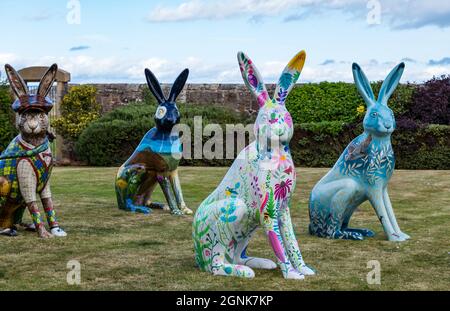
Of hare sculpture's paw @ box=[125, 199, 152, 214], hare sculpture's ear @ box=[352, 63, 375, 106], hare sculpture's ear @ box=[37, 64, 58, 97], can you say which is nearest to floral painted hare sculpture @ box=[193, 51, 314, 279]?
hare sculpture's ear @ box=[352, 63, 375, 106]

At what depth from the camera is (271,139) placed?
589 centimetres

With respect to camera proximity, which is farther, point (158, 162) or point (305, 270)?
point (158, 162)

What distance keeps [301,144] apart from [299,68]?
39.9ft

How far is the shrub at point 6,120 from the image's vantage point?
20.7 m

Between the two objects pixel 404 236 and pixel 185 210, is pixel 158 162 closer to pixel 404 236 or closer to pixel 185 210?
pixel 185 210

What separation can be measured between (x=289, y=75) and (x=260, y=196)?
1.08 m

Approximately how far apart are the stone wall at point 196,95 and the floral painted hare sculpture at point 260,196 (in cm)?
1515

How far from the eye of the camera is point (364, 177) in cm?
803

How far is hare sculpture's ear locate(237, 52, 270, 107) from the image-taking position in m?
5.93

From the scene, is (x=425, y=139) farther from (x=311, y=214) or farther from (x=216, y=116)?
(x=311, y=214)

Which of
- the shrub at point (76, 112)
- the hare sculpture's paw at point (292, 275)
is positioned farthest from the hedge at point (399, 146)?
the hare sculpture's paw at point (292, 275)

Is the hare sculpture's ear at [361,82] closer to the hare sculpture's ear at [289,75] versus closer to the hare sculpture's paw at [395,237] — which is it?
the hare sculpture's paw at [395,237]

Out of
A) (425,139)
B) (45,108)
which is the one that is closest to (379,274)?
(45,108)

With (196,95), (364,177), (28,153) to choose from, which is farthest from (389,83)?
(196,95)
